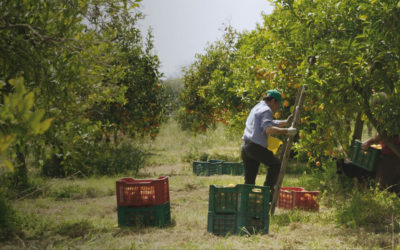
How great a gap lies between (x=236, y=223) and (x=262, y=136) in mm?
1222

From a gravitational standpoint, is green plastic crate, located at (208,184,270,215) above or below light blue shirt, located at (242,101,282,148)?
below

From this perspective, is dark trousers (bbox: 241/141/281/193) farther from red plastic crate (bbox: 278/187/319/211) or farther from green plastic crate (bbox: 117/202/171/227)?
green plastic crate (bbox: 117/202/171/227)

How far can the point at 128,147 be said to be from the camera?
12359 millimetres

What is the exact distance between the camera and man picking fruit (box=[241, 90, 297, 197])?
176 inches

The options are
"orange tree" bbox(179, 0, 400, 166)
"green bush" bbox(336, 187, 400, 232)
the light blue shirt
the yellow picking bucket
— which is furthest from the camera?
the yellow picking bucket

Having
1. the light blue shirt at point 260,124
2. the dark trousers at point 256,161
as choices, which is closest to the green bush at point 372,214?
the dark trousers at point 256,161

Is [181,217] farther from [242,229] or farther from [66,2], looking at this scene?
[66,2]

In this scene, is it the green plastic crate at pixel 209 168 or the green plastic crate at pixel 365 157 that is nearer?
the green plastic crate at pixel 365 157

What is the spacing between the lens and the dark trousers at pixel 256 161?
15.3 ft

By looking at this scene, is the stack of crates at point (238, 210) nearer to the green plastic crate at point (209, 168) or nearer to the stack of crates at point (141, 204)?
the stack of crates at point (141, 204)

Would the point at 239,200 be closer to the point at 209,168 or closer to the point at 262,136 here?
the point at 262,136

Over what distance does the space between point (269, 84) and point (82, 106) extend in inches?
138

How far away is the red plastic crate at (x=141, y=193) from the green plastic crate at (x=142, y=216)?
60mm

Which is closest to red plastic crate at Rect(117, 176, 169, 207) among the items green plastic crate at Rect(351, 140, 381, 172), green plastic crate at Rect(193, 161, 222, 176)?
green plastic crate at Rect(351, 140, 381, 172)
